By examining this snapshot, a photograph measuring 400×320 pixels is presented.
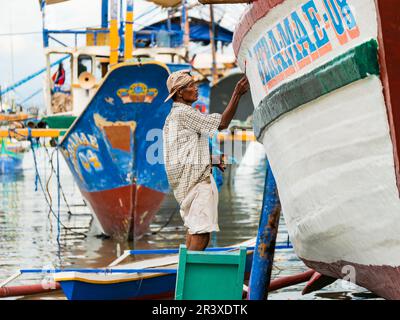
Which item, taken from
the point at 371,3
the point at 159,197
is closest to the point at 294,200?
the point at 371,3

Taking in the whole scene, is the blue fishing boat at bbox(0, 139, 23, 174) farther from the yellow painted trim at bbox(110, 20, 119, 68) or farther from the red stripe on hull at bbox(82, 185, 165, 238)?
the red stripe on hull at bbox(82, 185, 165, 238)

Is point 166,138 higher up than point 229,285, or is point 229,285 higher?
point 166,138

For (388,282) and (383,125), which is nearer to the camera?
(383,125)

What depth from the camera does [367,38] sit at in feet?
11.6

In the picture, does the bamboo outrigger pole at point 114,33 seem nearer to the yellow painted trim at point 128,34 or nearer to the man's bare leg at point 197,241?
the yellow painted trim at point 128,34

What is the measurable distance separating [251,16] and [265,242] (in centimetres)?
176

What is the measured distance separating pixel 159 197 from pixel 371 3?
775 cm

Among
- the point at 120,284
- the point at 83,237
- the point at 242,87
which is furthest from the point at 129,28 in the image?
the point at 242,87

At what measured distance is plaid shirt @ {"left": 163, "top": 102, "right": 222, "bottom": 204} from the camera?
4918 mm

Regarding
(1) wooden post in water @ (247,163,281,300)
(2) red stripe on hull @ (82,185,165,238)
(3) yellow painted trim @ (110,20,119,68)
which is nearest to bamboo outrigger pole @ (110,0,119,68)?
(3) yellow painted trim @ (110,20,119,68)

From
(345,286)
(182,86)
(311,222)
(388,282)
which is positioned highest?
(182,86)

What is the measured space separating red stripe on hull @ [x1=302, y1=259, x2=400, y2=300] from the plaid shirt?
3.34 ft

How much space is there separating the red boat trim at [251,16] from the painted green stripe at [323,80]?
1.35 feet
